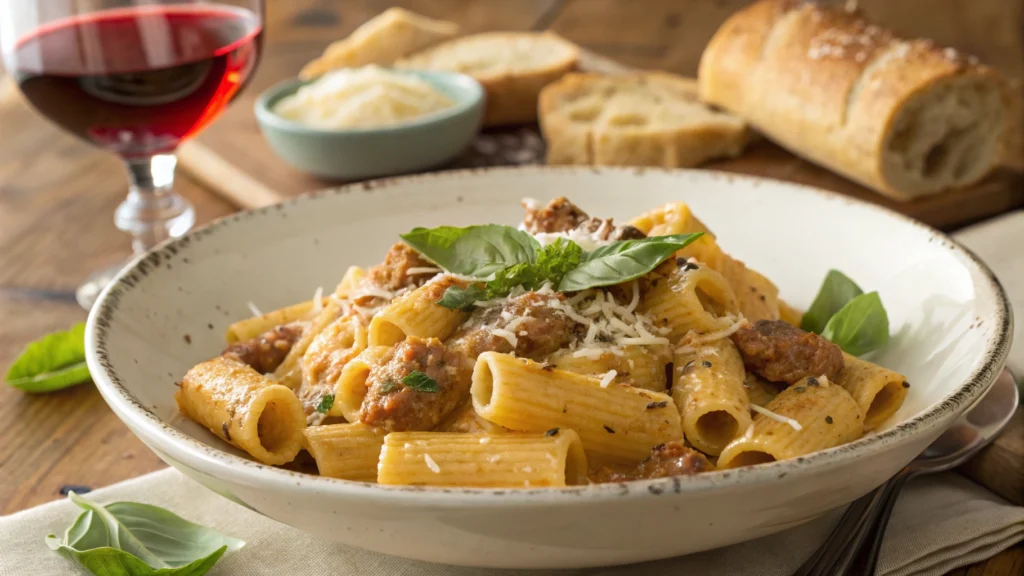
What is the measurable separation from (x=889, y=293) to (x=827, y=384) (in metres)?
0.53

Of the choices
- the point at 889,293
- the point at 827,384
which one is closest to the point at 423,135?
the point at 889,293

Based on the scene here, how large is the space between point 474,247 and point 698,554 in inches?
27.8

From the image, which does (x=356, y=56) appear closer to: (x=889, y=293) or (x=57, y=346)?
(x=57, y=346)

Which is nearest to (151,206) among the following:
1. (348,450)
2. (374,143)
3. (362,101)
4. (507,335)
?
(374,143)

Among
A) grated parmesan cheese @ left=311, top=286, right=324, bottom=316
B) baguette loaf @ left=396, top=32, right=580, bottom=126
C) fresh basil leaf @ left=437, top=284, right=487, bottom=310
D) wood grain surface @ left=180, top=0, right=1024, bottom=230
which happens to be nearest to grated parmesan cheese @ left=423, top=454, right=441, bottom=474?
fresh basil leaf @ left=437, top=284, right=487, bottom=310

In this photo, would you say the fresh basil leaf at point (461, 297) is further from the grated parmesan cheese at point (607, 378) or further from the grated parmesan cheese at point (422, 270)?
the grated parmesan cheese at point (607, 378)

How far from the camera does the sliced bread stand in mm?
4715

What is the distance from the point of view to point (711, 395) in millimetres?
1865

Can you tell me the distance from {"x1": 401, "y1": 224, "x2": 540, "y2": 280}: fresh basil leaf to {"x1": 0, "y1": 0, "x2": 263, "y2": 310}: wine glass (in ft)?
4.28

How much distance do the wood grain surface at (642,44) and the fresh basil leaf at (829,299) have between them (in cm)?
134

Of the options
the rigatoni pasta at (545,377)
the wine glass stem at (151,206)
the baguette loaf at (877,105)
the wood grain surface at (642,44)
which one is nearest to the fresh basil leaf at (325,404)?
the rigatoni pasta at (545,377)

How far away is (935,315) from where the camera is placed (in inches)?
86.1

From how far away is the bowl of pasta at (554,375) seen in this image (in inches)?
60.7

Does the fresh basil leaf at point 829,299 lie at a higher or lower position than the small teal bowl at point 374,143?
higher
